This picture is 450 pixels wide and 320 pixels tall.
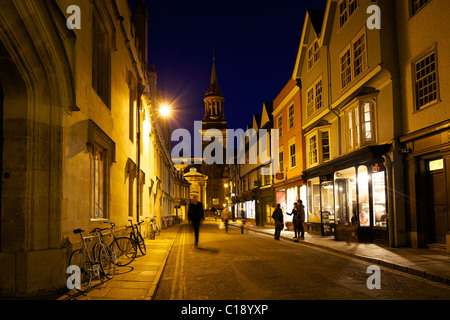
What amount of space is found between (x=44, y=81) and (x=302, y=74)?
22.6 meters

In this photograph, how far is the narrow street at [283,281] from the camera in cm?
714

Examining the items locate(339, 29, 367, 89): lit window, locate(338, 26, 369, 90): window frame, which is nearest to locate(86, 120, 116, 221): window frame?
locate(338, 26, 369, 90): window frame

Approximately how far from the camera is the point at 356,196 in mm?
19000

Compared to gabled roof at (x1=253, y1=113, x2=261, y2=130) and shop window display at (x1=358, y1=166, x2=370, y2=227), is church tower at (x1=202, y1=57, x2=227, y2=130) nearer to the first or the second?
gabled roof at (x1=253, y1=113, x2=261, y2=130)

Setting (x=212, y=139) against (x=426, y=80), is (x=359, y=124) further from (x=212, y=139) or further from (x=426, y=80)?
(x=212, y=139)

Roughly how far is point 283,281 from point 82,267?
164 inches

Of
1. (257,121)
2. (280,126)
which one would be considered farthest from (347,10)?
(257,121)

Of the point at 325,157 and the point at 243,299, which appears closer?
the point at 243,299

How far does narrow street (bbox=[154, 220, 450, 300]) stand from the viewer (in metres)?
7.14

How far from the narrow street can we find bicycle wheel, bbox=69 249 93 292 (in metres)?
1.43

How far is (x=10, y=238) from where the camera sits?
718 cm

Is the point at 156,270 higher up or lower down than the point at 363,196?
lower down
